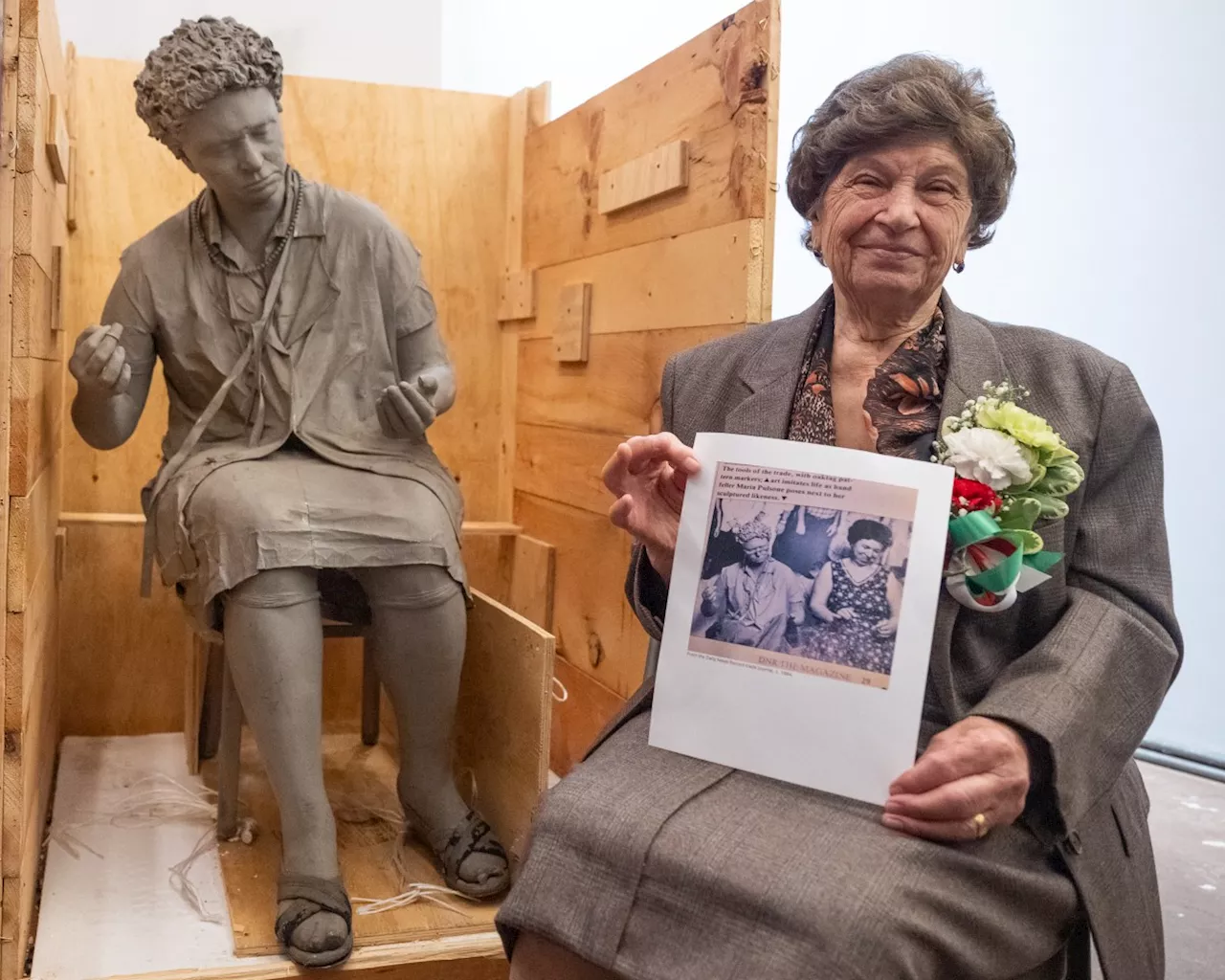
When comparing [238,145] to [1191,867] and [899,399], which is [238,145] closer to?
[899,399]

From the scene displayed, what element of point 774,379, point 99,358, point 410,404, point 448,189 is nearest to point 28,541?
point 99,358

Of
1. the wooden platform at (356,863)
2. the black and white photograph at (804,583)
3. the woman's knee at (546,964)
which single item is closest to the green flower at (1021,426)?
the black and white photograph at (804,583)

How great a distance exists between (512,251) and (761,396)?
1526 millimetres

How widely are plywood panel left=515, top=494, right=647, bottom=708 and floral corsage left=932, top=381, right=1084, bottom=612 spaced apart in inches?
42.8

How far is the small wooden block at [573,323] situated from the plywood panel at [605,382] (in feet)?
0.08

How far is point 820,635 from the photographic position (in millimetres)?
1032

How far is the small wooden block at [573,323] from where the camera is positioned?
7.74 feet

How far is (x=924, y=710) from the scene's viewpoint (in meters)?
1.14

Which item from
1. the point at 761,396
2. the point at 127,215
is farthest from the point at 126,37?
the point at 761,396

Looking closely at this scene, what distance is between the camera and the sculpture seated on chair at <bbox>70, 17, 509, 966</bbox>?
5.64 feet

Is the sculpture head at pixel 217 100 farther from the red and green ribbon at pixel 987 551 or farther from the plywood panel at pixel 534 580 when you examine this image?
the red and green ribbon at pixel 987 551

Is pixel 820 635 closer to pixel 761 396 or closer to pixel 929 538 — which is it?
pixel 929 538

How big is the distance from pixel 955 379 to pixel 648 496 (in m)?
0.31

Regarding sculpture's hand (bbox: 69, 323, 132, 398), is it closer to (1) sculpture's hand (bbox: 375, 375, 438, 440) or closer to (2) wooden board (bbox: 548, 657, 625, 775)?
(1) sculpture's hand (bbox: 375, 375, 438, 440)
